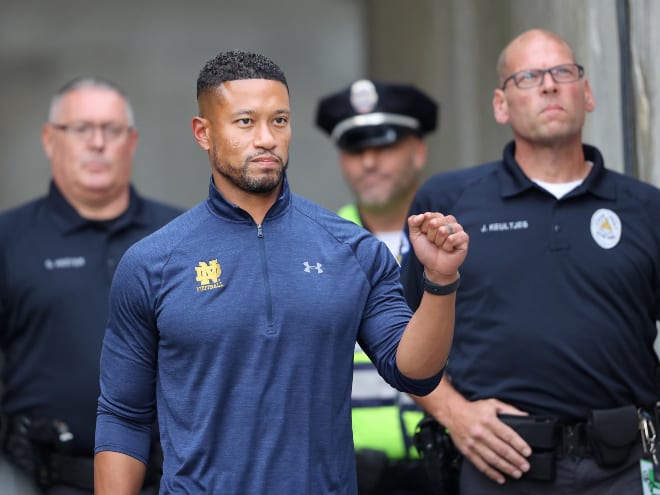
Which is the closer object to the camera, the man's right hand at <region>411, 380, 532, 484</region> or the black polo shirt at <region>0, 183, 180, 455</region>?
the man's right hand at <region>411, 380, 532, 484</region>

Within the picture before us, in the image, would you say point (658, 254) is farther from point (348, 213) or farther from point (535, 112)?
point (348, 213)

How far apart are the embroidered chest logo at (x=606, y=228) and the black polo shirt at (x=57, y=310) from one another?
1.71m

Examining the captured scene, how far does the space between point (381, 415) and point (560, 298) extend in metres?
0.95

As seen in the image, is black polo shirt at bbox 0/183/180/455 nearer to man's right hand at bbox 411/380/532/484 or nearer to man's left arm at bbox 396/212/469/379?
man's right hand at bbox 411/380/532/484

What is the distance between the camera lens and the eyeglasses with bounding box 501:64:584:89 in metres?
3.98

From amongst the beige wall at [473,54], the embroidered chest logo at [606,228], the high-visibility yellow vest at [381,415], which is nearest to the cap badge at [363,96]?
the beige wall at [473,54]

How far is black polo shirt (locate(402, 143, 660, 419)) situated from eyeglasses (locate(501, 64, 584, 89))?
27 cm

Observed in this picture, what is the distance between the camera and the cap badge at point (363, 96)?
5.05m

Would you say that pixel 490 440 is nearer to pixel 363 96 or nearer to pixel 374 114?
pixel 374 114

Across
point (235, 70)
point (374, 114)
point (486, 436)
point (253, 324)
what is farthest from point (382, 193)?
point (253, 324)

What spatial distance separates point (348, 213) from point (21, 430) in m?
1.41

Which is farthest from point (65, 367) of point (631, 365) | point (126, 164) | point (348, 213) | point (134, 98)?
point (134, 98)

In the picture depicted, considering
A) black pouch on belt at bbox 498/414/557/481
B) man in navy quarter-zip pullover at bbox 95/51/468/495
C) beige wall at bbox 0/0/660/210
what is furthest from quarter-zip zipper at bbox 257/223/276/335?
beige wall at bbox 0/0/660/210

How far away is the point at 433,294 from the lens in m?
2.77
